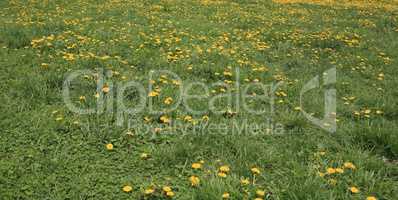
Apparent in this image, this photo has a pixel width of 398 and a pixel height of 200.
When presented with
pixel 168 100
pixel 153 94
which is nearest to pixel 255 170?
pixel 168 100

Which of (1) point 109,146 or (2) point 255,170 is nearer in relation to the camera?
(2) point 255,170

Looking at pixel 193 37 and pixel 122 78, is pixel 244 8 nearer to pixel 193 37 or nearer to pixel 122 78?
pixel 193 37

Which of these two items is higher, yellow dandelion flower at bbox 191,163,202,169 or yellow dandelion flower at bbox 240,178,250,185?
yellow dandelion flower at bbox 191,163,202,169

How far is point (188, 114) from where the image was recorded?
5793 mm

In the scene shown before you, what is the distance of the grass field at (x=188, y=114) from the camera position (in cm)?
423

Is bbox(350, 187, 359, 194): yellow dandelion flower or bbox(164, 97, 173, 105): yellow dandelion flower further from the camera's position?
bbox(164, 97, 173, 105): yellow dandelion flower

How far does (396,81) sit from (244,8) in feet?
28.7

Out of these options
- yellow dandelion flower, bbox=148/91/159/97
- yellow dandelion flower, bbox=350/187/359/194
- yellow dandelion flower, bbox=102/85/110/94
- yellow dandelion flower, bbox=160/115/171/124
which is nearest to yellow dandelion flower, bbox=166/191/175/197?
yellow dandelion flower, bbox=160/115/171/124

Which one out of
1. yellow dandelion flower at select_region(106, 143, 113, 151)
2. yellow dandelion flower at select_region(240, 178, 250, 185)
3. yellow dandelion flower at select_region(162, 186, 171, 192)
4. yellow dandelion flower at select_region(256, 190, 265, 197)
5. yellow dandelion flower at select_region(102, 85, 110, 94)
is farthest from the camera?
yellow dandelion flower at select_region(102, 85, 110, 94)

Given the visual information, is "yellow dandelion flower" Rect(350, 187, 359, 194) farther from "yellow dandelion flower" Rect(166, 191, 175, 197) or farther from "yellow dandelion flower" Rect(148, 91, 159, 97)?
"yellow dandelion flower" Rect(148, 91, 159, 97)

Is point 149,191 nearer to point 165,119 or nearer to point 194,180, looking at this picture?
point 194,180

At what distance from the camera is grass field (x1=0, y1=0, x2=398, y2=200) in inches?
167

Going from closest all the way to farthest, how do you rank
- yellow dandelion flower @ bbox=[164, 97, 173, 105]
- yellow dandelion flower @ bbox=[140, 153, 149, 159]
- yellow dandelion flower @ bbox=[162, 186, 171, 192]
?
1. yellow dandelion flower @ bbox=[162, 186, 171, 192]
2. yellow dandelion flower @ bbox=[140, 153, 149, 159]
3. yellow dandelion flower @ bbox=[164, 97, 173, 105]

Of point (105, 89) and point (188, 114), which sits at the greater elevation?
point (105, 89)
